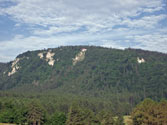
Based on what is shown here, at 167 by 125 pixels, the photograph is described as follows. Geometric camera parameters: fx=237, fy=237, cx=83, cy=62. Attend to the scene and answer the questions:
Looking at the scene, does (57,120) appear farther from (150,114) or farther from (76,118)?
(150,114)

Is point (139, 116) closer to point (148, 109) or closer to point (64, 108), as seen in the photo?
point (148, 109)

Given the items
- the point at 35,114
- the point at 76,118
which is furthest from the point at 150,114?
the point at 35,114

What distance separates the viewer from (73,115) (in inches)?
3164

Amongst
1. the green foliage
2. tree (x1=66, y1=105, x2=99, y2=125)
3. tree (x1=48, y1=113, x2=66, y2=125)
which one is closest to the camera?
the green foliage

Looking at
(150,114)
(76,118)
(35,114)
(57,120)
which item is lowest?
(57,120)

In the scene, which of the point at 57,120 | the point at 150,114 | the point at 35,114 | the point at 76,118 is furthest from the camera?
the point at 57,120

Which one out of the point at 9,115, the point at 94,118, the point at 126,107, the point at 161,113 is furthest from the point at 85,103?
the point at 161,113

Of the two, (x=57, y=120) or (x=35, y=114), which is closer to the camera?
(x=35, y=114)

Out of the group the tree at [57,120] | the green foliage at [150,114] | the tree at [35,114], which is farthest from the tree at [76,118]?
the green foliage at [150,114]

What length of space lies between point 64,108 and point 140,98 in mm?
90895

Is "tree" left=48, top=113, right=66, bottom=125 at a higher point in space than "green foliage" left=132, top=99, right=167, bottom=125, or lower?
lower

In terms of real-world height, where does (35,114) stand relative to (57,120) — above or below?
above

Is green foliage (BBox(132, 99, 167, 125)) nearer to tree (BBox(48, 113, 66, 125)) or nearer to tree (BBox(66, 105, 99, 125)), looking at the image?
tree (BBox(66, 105, 99, 125))

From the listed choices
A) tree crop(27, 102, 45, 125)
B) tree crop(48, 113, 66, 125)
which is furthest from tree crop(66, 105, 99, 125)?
tree crop(27, 102, 45, 125)
